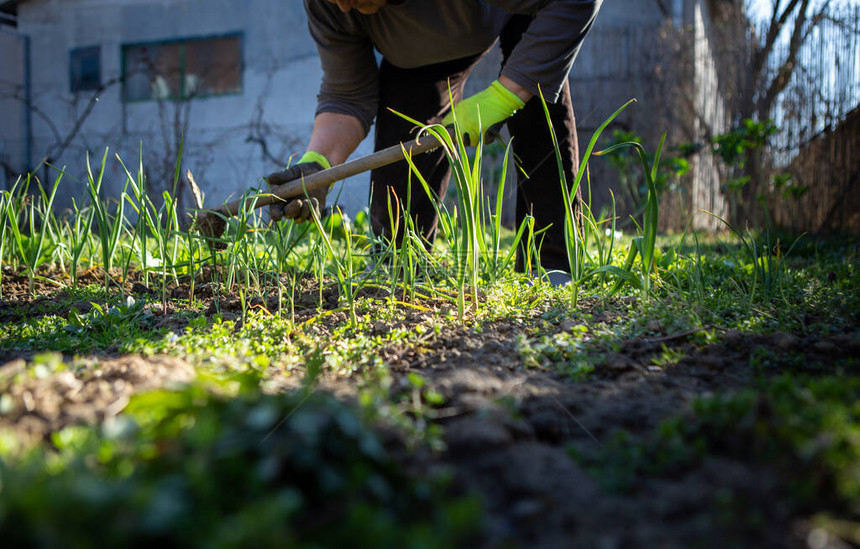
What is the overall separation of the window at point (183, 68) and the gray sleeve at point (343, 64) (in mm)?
4923

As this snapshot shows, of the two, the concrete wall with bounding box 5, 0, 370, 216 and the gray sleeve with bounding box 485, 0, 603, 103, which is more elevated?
the concrete wall with bounding box 5, 0, 370, 216

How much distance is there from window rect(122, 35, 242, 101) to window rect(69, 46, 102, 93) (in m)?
0.41

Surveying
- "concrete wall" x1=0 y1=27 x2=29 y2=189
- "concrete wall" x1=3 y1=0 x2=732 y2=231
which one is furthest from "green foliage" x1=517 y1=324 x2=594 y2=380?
"concrete wall" x1=0 y1=27 x2=29 y2=189

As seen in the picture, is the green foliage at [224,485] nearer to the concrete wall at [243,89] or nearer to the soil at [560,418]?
the soil at [560,418]

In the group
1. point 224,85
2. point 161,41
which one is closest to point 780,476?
point 224,85

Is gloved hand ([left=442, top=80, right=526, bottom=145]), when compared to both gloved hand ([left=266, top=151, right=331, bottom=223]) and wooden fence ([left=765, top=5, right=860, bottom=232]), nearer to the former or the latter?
gloved hand ([left=266, top=151, right=331, bottom=223])

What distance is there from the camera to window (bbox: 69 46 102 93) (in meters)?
7.00

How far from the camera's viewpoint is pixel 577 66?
5672mm

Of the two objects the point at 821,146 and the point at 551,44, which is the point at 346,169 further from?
the point at 821,146

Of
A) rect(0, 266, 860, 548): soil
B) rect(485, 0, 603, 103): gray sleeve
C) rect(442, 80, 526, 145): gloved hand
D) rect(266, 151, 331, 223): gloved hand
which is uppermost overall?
rect(485, 0, 603, 103): gray sleeve

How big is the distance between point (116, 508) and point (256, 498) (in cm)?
12

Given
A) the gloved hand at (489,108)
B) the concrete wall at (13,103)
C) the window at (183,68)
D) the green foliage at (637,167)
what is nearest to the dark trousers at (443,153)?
the gloved hand at (489,108)

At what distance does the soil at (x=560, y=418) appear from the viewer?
1.74 ft

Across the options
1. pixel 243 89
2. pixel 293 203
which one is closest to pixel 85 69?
pixel 243 89
